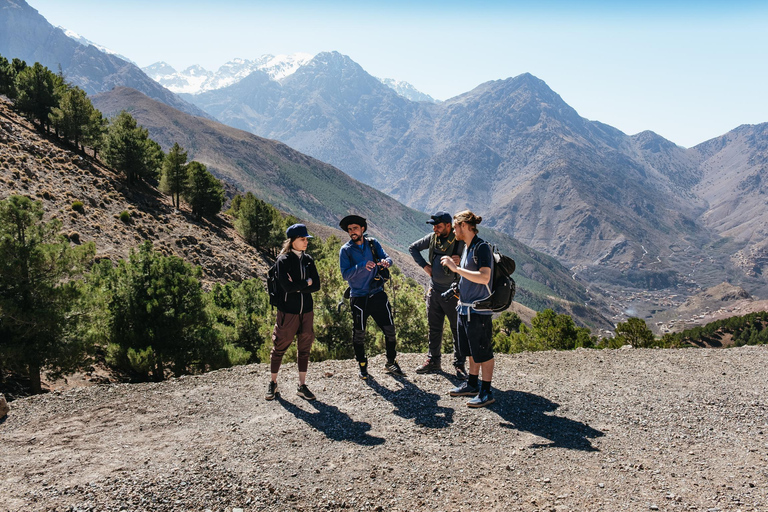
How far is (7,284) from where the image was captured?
1045 cm

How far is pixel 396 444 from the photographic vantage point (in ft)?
18.8

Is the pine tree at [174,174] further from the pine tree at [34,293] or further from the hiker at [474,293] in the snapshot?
the hiker at [474,293]

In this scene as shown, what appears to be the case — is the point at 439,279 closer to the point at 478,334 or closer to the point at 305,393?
the point at 478,334

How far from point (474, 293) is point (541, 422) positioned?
2.13m

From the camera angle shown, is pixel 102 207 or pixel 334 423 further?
pixel 102 207

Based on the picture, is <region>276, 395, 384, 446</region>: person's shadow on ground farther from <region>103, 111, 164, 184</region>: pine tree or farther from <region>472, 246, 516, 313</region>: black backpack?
<region>103, 111, 164, 184</region>: pine tree

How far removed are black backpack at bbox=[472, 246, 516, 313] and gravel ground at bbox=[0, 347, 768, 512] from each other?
1675 mm

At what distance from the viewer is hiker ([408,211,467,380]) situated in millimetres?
7586

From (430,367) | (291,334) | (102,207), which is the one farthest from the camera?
(102,207)

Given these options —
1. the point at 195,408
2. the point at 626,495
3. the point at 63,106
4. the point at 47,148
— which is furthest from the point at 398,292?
the point at 63,106

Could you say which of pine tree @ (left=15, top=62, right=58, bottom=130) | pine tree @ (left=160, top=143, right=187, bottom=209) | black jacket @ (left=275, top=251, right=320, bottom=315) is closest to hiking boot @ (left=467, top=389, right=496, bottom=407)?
black jacket @ (left=275, top=251, right=320, bottom=315)

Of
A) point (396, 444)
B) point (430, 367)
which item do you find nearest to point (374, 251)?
point (430, 367)

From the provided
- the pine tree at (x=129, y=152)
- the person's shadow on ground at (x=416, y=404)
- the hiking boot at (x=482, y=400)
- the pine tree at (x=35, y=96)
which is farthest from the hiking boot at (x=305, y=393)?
the pine tree at (x=35, y=96)

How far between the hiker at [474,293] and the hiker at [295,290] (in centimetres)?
229
